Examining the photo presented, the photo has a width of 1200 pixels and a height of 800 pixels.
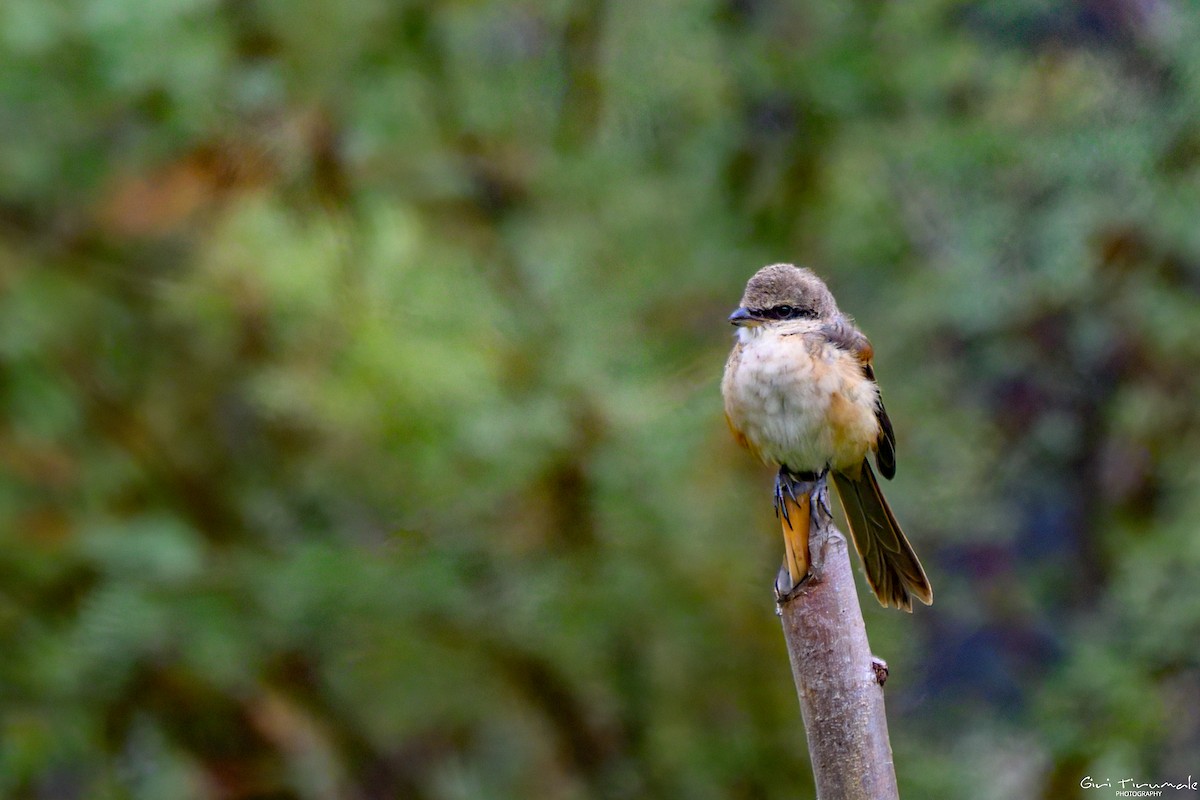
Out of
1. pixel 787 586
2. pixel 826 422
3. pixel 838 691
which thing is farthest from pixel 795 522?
pixel 826 422

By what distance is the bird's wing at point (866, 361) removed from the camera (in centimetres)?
294

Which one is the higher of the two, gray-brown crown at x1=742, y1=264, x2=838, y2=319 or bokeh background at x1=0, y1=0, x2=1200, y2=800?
bokeh background at x1=0, y1=0, x2=1200, y2=800

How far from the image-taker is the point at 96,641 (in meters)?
4.52

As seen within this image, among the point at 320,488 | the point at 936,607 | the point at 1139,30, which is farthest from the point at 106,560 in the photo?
the point at 1139,30

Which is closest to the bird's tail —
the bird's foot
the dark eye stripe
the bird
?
the bird

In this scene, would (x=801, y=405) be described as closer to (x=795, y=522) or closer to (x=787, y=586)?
(x=795, y=522)

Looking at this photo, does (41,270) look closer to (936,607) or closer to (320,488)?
(320,488)

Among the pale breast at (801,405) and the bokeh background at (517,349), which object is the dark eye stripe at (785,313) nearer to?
the pale breast at (801,405)

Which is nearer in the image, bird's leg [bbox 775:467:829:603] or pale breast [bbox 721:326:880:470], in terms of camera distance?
bird's leg [bbox 775:467:829:603]

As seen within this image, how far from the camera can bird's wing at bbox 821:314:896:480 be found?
2938mm

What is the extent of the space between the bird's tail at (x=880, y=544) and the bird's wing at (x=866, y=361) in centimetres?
7

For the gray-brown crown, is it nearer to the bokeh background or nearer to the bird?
the bird

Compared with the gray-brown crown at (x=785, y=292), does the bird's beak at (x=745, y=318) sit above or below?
below

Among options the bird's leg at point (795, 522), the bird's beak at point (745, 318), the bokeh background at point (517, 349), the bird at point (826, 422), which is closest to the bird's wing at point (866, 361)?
the bird at point (826, 422)
